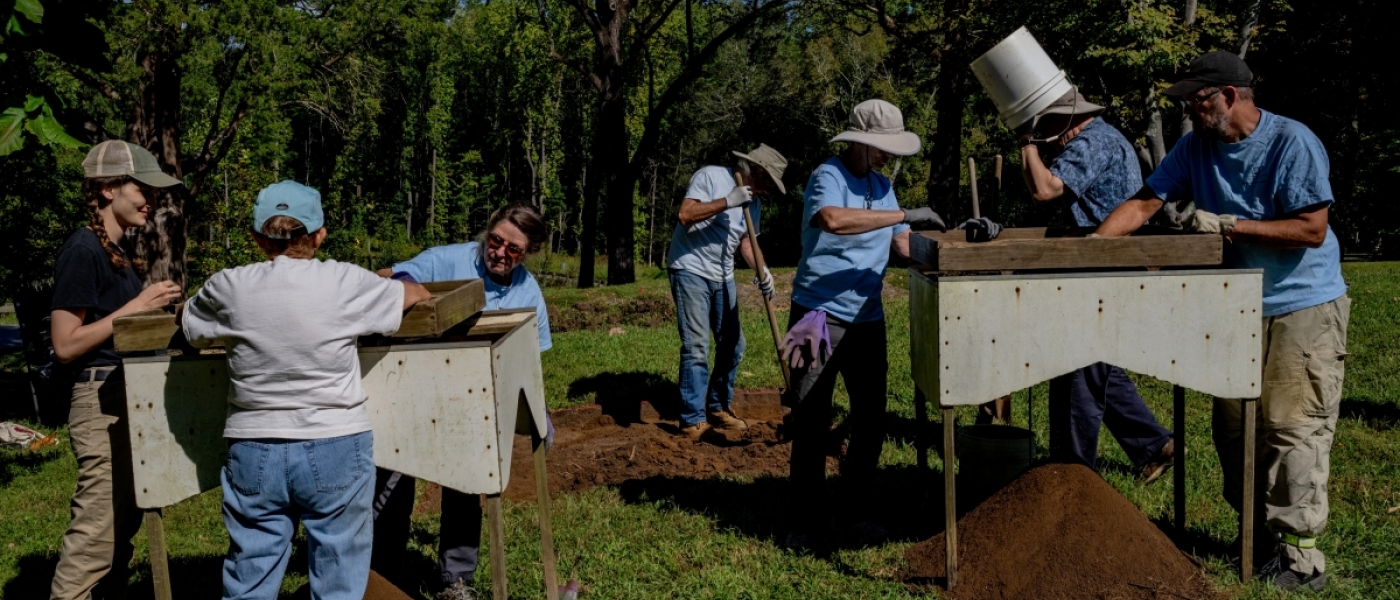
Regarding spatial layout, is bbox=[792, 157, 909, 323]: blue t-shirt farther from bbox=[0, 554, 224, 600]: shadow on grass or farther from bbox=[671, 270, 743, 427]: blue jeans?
bbox=[0, 554, 224, 600]: shadow on grass

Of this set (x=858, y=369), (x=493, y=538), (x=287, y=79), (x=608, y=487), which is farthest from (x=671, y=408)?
(x=287, y=79)

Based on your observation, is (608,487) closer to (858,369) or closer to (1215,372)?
(858,369)

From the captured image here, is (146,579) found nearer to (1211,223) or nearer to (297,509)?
(297,509)

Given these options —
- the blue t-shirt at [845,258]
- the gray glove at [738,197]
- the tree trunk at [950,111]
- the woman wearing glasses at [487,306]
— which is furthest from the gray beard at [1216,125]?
the tree trunk at [950,111]

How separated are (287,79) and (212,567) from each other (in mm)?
9092

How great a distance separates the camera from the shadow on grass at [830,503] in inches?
181

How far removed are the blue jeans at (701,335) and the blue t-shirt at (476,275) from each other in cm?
259

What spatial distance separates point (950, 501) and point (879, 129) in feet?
5.20

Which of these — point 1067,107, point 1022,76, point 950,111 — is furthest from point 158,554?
point 950,111

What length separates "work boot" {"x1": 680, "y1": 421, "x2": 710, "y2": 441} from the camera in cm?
682

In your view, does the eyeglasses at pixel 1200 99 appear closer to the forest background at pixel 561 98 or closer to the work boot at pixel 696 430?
the forest background at pixel 561 98

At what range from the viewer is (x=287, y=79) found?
40.7 feet

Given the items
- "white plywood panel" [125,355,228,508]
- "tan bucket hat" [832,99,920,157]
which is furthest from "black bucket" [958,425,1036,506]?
"white plywood panel" [125,355,228,508]

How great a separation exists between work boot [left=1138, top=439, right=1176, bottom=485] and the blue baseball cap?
415 cm
